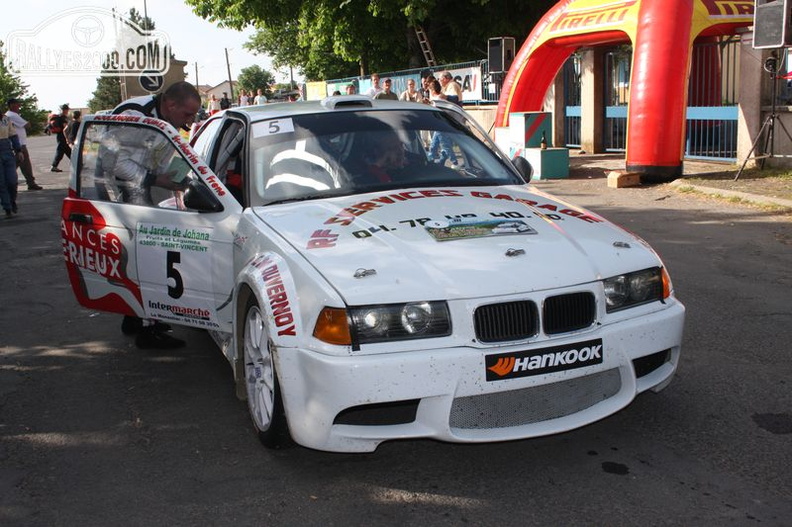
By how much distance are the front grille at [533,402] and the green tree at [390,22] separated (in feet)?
78.1

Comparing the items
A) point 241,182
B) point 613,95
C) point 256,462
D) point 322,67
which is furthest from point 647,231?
point 322,67

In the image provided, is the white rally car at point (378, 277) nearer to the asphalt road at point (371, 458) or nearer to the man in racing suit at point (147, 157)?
the man in racing suit at point (147, 157)

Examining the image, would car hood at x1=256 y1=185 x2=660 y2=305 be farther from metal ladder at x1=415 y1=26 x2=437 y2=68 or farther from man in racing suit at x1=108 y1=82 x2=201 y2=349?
metal ladder at x1=415 y1=26 x2=437 y2=68

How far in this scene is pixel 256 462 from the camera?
3875 mm

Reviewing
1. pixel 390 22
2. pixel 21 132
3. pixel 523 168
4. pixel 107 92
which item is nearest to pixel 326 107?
pixel 523 168

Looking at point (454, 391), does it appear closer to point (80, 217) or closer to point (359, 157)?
point (359, 157)

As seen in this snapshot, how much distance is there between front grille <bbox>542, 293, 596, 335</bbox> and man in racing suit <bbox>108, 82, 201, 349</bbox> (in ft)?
9.17

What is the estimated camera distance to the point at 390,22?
30.3 m

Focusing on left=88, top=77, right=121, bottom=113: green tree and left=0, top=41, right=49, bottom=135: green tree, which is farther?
left=88, top=77, right=121, bottom=113: green tree

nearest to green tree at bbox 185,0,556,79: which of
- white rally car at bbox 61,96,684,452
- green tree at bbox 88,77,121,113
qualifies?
white rally car at bbox 61,96,684,452

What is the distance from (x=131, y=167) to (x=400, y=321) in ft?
9.10

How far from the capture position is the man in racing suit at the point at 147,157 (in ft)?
17.3

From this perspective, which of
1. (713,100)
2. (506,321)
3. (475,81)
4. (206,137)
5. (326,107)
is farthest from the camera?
(475,81)

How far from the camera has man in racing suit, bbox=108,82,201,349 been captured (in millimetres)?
5282
